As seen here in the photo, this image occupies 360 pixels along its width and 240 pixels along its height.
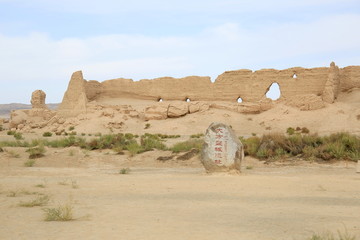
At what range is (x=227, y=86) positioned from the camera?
35031 mm

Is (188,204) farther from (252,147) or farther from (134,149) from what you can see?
(134,149)

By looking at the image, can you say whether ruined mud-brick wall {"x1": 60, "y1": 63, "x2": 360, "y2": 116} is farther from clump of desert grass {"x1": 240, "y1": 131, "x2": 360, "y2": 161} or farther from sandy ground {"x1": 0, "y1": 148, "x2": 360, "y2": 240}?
sandy ground {"x1": 0, "y1": 148, "x2": 360, "y2": 240}

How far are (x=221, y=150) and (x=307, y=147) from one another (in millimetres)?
5184

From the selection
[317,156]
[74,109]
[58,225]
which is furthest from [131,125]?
[58,225]

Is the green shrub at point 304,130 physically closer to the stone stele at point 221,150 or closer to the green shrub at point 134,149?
the green shrub at point 134,149

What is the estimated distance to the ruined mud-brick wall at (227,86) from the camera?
3247cm

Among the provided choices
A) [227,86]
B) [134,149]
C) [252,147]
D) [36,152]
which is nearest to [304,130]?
[227,86]

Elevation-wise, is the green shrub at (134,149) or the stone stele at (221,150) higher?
the stone stele at (221,150)

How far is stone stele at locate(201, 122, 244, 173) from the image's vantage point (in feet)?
37.9

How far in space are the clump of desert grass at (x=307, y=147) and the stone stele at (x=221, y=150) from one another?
4.17m

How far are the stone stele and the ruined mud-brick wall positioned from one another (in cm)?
2200

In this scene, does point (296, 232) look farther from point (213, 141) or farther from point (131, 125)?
point (131, 125)

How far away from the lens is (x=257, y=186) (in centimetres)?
984

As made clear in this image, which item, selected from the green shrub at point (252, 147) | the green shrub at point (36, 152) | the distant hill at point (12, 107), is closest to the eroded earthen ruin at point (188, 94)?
the green shrub at point (252, 147)
